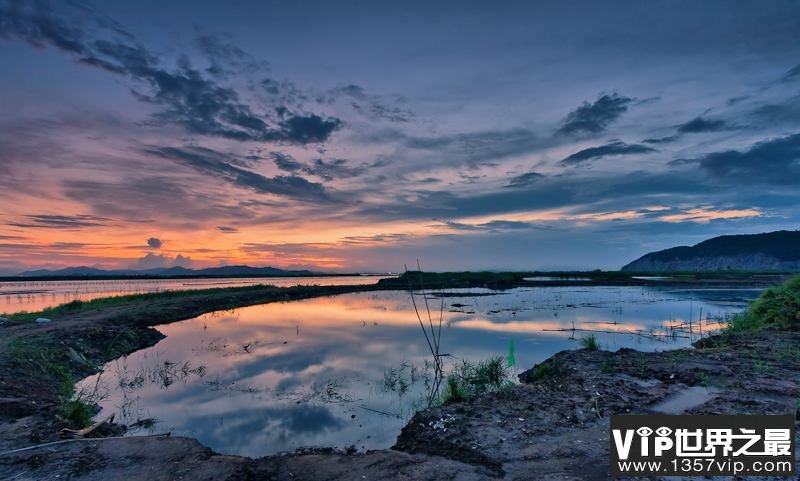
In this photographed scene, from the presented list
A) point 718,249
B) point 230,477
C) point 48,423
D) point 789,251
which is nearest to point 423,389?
point 230,477

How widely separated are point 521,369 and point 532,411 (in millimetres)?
5740

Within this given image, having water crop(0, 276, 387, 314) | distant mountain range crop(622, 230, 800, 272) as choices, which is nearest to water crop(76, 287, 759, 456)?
water crop(0, 276, 387, 314)

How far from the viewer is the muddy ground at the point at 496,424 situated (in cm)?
558

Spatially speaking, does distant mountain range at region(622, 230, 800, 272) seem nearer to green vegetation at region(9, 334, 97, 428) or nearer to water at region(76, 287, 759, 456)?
water at region(76, 287, 759, 456)

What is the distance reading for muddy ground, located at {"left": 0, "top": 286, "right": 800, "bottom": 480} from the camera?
5.58 m

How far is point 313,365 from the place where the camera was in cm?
1417

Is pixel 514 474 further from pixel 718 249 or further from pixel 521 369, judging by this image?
pixel 718 249

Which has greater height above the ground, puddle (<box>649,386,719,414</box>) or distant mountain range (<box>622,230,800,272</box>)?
distant mountain range (<box>622,230,800,272</box>)

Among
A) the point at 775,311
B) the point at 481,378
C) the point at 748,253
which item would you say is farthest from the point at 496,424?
the point at 748,253

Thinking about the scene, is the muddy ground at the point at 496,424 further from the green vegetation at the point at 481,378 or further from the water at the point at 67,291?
the water at the point at 67,291

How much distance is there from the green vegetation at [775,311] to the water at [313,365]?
90.4 inches

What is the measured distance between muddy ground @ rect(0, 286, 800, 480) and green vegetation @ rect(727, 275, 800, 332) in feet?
15.8

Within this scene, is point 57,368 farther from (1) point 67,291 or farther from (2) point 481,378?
(1) point 67,291

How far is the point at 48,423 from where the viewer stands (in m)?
7.28
